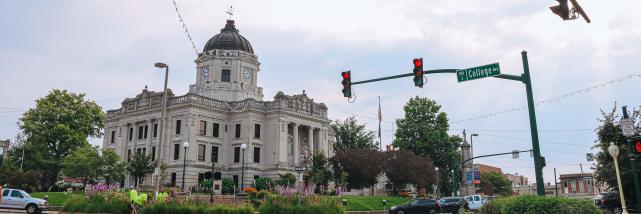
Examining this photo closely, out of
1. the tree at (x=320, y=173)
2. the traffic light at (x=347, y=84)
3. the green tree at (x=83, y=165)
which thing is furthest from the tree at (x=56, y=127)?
the traffic light at (x=347, y=84)

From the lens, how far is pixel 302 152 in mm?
68438

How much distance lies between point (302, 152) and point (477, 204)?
30.0 meters

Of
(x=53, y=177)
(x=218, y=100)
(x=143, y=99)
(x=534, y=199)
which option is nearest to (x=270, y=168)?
(x=218, y=100)

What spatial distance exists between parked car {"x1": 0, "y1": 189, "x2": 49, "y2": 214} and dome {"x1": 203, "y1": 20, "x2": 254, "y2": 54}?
4334cm

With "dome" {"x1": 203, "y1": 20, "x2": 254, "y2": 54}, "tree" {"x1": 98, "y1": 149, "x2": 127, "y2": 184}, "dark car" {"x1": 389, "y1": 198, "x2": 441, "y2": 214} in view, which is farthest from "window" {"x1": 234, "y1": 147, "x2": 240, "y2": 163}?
"dark car" {"x1": 389, "y1": 198, "x2": 441, "y2": 214}

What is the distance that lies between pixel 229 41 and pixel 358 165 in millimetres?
27765

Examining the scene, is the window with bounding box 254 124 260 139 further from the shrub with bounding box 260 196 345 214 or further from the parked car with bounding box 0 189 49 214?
the shrub with bounding box 260 196 345 214

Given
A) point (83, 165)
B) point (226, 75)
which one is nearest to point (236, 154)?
point (226, 75)

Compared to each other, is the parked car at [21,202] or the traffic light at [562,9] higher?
the traffic light at [562,9]

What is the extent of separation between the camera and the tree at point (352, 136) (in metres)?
79.2

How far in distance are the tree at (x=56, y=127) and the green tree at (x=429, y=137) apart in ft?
137

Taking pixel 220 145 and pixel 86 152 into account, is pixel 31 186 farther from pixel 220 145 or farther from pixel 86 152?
pixel 220 145

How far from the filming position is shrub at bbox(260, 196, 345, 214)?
24.1 meters

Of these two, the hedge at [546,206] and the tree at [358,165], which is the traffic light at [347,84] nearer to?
the hedge at [546,206]
